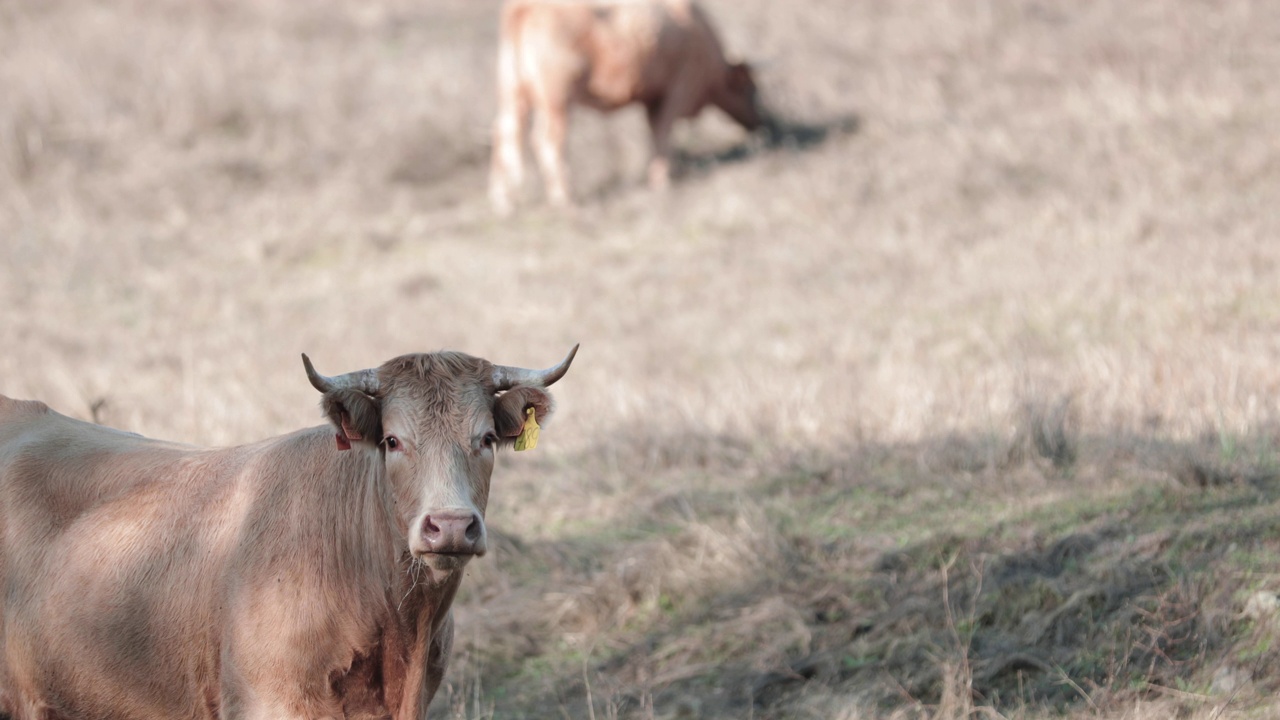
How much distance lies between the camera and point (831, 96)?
18.4 metres

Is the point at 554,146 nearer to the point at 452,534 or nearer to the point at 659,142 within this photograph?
the point at 659,142

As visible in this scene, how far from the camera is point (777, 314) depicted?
12.2 m

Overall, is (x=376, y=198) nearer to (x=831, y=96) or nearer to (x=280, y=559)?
(x=831, y=96)

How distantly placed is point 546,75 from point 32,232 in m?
6.25

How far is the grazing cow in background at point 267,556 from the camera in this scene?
4.20 m

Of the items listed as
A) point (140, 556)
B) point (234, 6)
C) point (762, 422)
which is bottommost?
point (762, 422)

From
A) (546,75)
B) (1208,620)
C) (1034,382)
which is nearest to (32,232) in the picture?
(546,75)

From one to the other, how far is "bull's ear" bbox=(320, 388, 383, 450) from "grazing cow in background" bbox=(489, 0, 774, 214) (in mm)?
12347

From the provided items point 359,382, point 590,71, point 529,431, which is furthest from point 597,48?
point 359,382

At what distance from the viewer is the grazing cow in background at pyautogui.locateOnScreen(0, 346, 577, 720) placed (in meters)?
4.20

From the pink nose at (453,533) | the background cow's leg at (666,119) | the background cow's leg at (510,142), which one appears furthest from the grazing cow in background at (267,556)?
the background cow's leg at (666,119)

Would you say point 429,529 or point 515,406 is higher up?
point 515,406

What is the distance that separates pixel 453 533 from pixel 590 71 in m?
13.7

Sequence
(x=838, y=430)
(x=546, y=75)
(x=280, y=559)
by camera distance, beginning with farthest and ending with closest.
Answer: (x=546, y=75), (x=838, y=430), (x=280, y=559)
